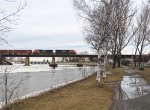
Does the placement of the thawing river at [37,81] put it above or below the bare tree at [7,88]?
below

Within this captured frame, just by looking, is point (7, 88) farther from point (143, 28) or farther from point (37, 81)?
point (143, 28)

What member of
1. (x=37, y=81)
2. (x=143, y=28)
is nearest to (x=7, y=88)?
(x=37, y=81)

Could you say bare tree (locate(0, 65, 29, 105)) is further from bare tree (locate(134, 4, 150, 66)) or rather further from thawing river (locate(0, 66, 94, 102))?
bare tree (locate(134, 4, 150, 66))

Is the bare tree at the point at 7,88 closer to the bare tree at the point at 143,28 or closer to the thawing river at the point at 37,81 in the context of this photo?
the thawing river at the point at 37,81

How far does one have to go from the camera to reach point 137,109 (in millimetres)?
13562

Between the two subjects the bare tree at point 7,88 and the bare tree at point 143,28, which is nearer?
the bare tree at point 7,88

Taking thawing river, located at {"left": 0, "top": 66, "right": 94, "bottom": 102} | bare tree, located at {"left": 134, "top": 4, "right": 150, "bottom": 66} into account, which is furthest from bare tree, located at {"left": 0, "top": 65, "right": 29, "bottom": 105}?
bare tree, located at {"left": 134, "top": 4, "right": 150, "bottom": 66}

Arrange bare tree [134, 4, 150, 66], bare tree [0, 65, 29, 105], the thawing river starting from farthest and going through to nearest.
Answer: bare tree [134, 4, 150, 66]
the thawing river
bare tree [0, 65, 29, 105]

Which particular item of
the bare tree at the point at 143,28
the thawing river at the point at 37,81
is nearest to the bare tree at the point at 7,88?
the thawing river at the point at 37,81

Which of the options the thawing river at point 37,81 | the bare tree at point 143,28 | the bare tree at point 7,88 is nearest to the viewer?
the bare tree at point 7,88

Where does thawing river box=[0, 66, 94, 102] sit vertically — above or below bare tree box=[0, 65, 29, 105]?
below

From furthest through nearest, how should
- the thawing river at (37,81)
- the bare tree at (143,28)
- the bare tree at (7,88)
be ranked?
the bare tree at (143,28) → the thawing river at (37,81) → the bare tree at (7,88)

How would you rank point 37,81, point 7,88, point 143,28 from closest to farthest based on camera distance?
point 7,88 → point 37,81 → point 143,28

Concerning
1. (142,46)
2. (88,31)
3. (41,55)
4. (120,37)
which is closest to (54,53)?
(41,55)
